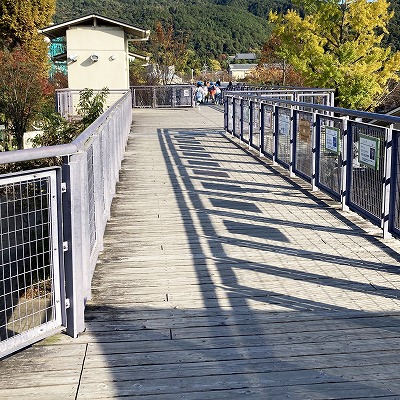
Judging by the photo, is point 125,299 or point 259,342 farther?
point 125,299

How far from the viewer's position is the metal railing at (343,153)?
7.08m

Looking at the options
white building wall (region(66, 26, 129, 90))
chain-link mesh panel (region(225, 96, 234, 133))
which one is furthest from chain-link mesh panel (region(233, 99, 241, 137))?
white building wall (region(66, 26, 129, 90))

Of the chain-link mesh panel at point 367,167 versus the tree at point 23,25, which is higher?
the tree at point 23,25

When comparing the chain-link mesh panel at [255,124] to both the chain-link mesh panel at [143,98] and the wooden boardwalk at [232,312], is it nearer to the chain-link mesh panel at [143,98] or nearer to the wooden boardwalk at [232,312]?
the wooden boardwalk at [232,312]

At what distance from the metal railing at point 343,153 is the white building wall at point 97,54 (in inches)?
724

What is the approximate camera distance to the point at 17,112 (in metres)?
25.2

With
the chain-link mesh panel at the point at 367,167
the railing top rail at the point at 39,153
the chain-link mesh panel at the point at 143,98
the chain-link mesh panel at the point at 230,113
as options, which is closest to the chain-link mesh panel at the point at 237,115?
the chain-link mesh panel at the point at 230,113

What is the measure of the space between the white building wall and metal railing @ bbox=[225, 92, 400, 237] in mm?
18402

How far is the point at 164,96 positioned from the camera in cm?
3581

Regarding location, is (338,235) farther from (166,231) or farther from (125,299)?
(125,299)

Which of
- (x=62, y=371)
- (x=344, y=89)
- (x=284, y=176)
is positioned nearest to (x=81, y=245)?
(x=62, y=371)

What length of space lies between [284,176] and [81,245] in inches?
299

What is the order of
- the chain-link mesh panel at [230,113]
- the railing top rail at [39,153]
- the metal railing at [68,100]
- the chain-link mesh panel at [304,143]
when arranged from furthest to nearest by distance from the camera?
1. the metal railing at [68,100]
2. the chain-link mesh panel at [230,113]
3. the chain-link mesh panel at [304,143]
4. the railing top rail at [39,153]

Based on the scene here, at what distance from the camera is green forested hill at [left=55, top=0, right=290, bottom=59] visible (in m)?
95.6
